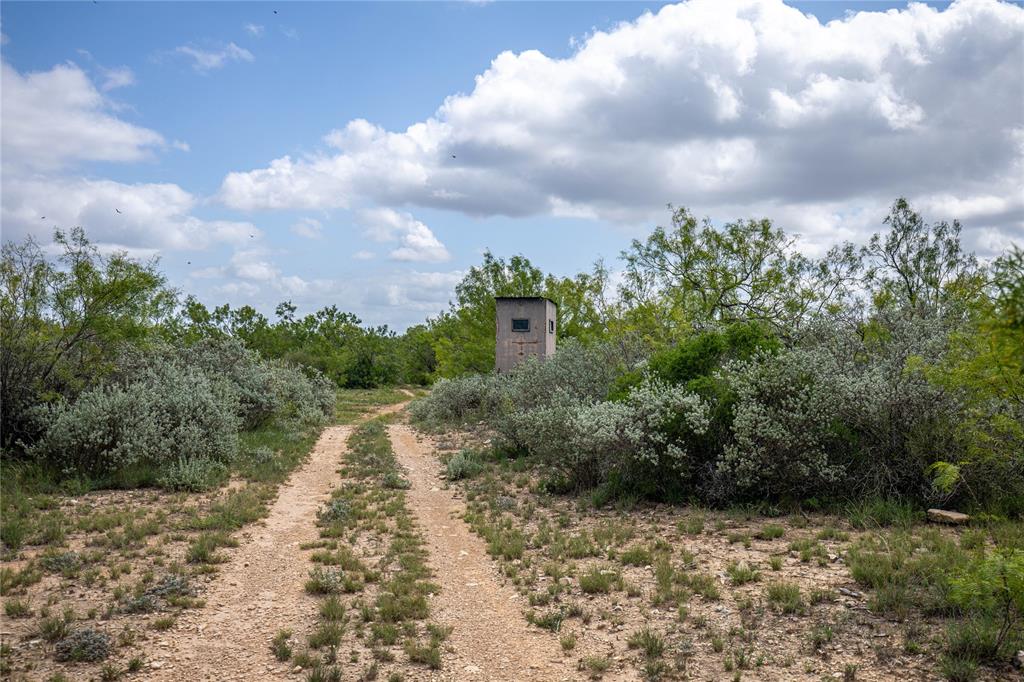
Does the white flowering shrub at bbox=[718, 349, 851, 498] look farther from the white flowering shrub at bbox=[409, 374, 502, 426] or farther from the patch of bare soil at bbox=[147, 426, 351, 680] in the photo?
the white flowering shrub at bbox=[409, 374, 502, 426]

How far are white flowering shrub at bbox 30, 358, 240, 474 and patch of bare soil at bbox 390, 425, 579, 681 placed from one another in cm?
502

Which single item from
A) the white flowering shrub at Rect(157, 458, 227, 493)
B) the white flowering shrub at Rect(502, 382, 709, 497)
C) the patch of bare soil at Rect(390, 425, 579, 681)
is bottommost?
the patch of bare soil at Rect(390, 425, 579, 681)

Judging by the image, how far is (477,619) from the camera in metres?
5.93

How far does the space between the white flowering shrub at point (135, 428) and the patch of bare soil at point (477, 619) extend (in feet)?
16.5

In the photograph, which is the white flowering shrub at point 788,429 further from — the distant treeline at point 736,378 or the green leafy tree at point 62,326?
the green leafy tree at point 62,326

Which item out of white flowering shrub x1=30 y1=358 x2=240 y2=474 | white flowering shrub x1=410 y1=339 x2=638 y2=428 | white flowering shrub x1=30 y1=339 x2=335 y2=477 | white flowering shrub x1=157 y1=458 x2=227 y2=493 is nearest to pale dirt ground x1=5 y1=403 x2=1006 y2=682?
white flowering shrub x1=157 y1=458 x2=227 y2=493

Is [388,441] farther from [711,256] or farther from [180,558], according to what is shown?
[711,256]

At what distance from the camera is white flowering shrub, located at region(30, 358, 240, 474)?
35.1ft

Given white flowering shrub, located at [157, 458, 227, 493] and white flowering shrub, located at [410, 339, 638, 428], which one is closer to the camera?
white flowering shrub, located at [157, 458, 227, 493]

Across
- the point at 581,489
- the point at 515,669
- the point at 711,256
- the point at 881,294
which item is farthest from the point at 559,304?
the point at 515,669

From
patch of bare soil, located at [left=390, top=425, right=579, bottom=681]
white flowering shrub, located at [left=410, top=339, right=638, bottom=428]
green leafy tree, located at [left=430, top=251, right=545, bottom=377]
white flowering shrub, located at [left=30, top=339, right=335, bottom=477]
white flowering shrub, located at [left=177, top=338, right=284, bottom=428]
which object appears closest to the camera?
patch of bare soil, located at [left=390, top=425, right=579, bottom=681]

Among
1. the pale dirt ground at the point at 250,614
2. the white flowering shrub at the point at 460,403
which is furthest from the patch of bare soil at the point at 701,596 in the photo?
the white flowering shrub at the point at 460,403

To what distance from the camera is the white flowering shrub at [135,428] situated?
10.7 meters

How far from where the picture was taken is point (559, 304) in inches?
1238
